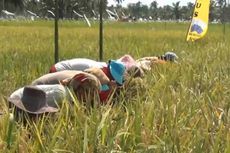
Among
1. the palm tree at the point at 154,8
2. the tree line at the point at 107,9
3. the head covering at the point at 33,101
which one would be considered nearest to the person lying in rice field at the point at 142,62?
the head covering at the point at 33,101

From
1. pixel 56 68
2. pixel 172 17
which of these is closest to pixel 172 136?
pixel 56 68

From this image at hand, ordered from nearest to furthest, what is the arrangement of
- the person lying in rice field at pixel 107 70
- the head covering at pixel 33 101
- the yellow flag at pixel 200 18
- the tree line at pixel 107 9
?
1. the head covering at pixel 33 101
2. the person lying in rice field at pixel 107 70
3. the yellow flag at pixel 200 18
4. the tree line at pixel 107 9

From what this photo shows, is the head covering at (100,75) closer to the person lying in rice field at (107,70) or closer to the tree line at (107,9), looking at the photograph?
the person lying in rice field at (107,70)

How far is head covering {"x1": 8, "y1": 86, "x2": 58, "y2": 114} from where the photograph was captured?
2.04 m

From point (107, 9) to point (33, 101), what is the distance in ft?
112

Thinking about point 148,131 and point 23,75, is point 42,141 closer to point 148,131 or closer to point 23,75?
point 148,131

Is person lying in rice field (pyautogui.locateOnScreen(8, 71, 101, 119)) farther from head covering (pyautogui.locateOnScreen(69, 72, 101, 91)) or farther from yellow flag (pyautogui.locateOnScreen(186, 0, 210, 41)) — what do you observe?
yellow flag (pyautogui.locateOnScreen(186, 0, 210, 41))

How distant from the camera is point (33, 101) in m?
2.08

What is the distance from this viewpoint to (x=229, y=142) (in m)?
1.58

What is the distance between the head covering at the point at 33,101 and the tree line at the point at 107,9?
15344 millimetres

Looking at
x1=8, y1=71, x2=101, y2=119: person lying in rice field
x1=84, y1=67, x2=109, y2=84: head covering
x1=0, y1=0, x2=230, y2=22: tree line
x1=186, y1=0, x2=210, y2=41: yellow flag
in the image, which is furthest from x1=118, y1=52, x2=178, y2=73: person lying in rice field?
x1=0, y1=0, x2=230, y2=22: tree line

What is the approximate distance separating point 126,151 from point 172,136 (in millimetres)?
157

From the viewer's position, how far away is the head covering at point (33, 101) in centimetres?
204

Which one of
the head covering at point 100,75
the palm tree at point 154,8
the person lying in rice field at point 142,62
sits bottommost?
the palm tree at point 154,8
